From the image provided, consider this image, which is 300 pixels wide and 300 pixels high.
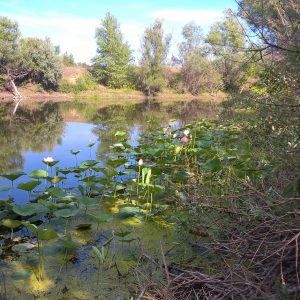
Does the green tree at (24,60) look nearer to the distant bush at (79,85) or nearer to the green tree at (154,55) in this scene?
the distant bush at (79,85)

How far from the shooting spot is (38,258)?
2461 millimetres

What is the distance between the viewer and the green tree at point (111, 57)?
32291mm

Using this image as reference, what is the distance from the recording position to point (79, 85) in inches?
1163

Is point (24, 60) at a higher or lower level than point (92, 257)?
higher

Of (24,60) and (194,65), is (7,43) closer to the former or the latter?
(24,60)

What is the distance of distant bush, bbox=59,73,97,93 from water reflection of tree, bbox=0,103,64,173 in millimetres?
17406

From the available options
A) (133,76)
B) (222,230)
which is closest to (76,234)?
(222,230)

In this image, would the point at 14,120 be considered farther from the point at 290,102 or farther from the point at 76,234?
the point at 290,102

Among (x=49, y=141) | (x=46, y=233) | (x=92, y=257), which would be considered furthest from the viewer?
(x=49, y=141)

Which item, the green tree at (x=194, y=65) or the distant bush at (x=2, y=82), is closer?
the distant bush at (x=2, y=82)

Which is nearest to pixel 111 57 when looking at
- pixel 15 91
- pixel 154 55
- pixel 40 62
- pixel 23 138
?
pixel 154 55

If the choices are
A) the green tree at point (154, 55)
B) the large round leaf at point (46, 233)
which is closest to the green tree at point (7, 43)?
the green tree at point (154, 55)

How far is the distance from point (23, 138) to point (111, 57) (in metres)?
25.7

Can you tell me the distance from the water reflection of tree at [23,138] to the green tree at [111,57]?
20761mm
